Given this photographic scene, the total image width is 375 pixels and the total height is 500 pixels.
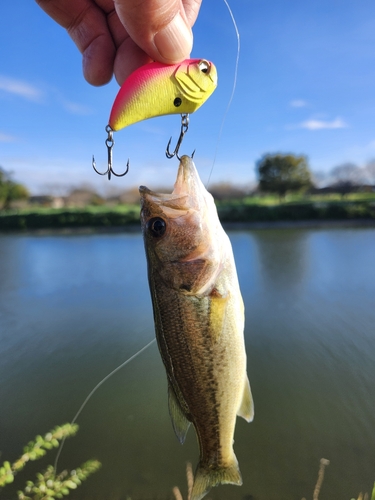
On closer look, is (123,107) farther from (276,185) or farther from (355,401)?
(276,185)

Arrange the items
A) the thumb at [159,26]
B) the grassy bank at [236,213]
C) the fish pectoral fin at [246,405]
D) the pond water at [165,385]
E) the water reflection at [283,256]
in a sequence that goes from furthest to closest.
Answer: the grassy bank at [236,213] < the water reflection at [283,256] < the pond water at [165,385] < the fish pectoral fin at [246,405] < the thumb at [159,26]

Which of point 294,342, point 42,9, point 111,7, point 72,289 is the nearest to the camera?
point 42,9

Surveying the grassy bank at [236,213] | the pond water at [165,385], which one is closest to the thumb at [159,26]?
the pond water at [165,385]

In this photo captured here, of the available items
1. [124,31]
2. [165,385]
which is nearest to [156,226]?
[124,31]

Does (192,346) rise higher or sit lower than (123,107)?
lower

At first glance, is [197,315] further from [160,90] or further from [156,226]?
[160,90]

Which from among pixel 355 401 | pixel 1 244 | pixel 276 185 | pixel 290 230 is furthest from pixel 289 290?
pixel 276 185

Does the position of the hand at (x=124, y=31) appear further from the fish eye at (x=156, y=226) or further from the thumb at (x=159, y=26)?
the fish eye at (x=156, y=226)
